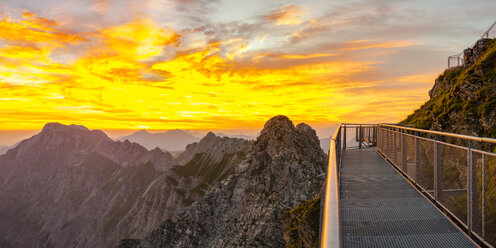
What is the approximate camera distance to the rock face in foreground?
299 feet

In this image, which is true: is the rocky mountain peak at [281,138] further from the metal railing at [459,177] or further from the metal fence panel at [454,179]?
the metal fence panel at [454,179]

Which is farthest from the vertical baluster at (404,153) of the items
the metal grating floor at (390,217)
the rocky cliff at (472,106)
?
the rocky cliff at (472,106)

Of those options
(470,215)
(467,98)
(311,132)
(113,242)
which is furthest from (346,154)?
(113,242)

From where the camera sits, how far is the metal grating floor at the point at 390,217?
5.88 meters

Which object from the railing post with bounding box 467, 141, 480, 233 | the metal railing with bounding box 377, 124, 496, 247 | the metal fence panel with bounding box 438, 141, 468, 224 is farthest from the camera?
the metal fence panel with bounding box 438, 141, 468, 224

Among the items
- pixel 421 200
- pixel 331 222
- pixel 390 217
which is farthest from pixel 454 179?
pixel 331 222

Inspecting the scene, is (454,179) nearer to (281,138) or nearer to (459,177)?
(459,177)

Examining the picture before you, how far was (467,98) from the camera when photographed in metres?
24.7

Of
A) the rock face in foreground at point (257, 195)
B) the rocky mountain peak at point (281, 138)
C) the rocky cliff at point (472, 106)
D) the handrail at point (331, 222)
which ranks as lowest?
the rock face in foreground at point (257, 195)

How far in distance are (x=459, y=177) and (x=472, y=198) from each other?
6.24ft

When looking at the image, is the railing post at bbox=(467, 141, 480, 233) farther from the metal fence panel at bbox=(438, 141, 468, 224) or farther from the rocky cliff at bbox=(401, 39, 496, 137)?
the rocky cliff at bbox=(401, 39, 496, 137)

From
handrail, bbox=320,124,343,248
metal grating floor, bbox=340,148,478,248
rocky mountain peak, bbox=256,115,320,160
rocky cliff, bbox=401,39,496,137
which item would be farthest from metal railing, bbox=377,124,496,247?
rocky mountain peak, bbox=256,115,320,160

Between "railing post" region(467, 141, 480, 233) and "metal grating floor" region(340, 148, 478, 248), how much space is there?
0.33 metres

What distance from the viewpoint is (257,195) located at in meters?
104
